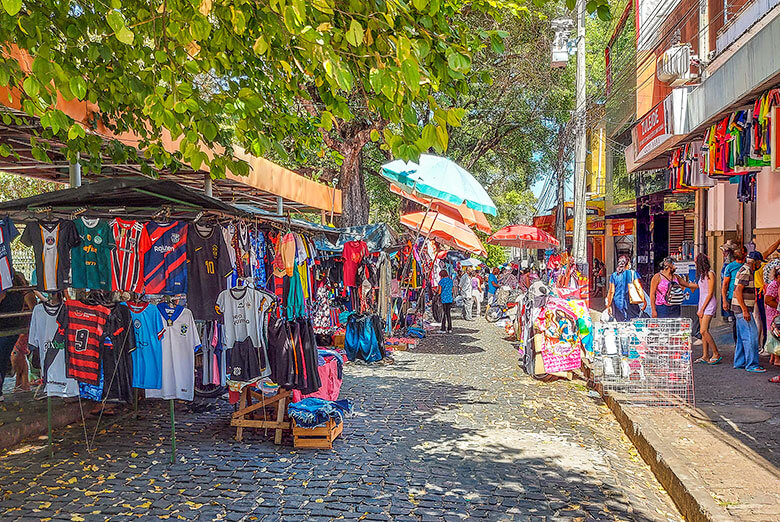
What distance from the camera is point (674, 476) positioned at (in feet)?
18.1

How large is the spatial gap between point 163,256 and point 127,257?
0.36 meters

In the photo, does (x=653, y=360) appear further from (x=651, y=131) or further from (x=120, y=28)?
(x=120, y=28)

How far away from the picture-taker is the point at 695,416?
746 centimetres

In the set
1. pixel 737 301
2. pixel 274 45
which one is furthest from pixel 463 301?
pixel 274 45

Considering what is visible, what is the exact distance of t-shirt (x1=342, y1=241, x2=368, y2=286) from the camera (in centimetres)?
1252

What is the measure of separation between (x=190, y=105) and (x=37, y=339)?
12.5 feet

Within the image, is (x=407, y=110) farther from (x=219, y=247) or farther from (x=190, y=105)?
(x=219, y=247)

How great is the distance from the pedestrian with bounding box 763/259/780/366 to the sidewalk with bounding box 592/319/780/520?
0.51 m

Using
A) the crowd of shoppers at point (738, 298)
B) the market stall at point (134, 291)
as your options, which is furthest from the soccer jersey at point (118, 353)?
the crowd of shoppers at point (738, 298)

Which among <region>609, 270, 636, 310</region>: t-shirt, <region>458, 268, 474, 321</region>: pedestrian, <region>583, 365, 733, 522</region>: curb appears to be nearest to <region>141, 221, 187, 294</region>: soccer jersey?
<region>583, 365, 733, 522</region>: curb

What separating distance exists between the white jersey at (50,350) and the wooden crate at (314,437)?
221 centimetres

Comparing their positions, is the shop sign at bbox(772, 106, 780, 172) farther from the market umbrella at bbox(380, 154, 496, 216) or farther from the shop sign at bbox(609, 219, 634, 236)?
the shop sign at bbox(609, 219, 634, 236)

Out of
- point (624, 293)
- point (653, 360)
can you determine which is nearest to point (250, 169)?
point (653, 360)

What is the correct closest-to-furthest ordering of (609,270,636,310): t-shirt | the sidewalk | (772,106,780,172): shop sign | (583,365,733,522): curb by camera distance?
1. (583,365,733,522): curb
2. the sidewalk
3. (772,106,780,172): shop sign
4. (609,270,636,310): t-shirt
